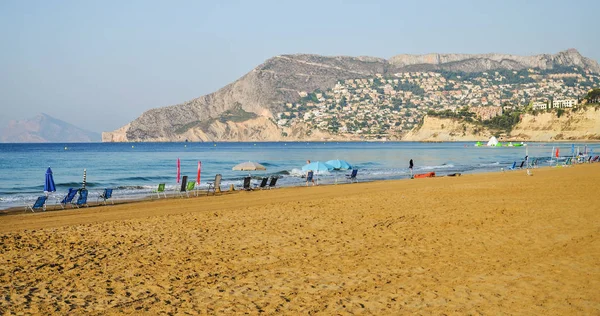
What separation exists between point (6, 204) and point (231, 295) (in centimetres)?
1750

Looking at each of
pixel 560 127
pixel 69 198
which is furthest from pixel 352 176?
pixel 560 127

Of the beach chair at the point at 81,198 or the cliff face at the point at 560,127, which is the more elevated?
the cliff face at the point at 560,127

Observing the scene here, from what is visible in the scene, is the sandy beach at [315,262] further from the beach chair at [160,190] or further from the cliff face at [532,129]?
the cliff face at [532,129]

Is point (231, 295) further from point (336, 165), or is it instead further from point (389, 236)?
point (336, 165)

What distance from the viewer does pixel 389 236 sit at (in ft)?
35.6

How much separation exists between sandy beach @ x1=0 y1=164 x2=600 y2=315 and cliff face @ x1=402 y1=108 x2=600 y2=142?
128240 mm

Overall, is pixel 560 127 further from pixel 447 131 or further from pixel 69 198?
pixel 69 198

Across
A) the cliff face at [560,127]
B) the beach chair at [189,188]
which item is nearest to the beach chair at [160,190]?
the beach chair at [189,188]

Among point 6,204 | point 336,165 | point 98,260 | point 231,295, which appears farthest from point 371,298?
point 336,165

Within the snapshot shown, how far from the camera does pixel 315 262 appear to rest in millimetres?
8703

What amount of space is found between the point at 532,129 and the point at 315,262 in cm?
15687

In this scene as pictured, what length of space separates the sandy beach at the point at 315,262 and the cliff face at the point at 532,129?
12824 cm

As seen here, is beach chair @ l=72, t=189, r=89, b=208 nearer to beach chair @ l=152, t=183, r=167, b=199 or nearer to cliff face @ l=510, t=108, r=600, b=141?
beach chair @ l=152, t=183, r=167, b=199

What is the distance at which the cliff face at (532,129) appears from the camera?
130 meters
